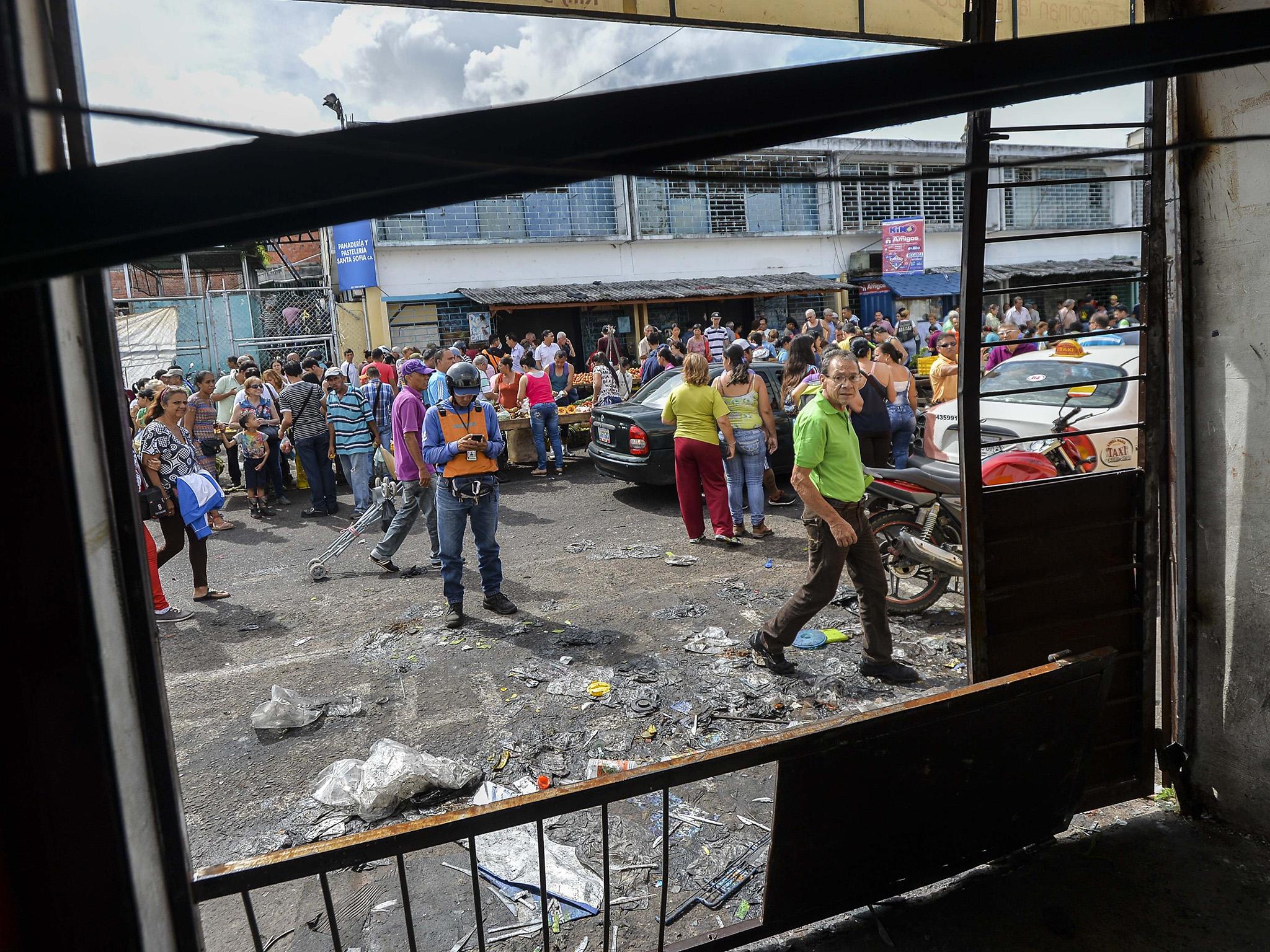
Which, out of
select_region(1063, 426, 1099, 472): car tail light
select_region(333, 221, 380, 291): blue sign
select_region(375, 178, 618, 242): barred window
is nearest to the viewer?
select_region(1063, 426, 1099, 472): car tail light

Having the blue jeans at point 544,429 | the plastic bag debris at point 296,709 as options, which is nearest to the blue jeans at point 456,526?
the plastic bag debris at point 296,709

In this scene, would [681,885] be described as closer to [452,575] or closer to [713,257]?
[452,575]

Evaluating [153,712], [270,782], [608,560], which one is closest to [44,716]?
[153,712]

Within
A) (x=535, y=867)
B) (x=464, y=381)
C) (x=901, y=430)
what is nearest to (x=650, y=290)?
(x=901, y=430)

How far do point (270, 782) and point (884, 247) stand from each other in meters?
21.9

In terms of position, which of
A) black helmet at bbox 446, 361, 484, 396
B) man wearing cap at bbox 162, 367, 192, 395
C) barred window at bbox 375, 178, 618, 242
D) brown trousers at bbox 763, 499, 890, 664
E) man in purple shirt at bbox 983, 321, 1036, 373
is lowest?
brown trousers at bbox 763, 499, 890, 664

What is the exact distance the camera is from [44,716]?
159 cm

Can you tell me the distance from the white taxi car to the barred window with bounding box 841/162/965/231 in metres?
21.3

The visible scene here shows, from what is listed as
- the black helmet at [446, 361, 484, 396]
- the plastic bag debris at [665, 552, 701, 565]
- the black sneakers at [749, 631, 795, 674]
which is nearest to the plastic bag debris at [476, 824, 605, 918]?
the black sneakers at [749, 631, 795, 674]

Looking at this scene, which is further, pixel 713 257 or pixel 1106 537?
pixel 713 257

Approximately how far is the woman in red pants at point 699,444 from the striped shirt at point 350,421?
3.75m

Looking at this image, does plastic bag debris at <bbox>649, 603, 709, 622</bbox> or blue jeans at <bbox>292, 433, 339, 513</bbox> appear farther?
blue jeans at <bbox>292, 433, 339, 513</bbox>

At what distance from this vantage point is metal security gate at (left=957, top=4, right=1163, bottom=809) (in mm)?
3383

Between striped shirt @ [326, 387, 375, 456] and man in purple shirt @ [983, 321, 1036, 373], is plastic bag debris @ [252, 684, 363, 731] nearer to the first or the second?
striped shirt @ [326, 387, 375, 456]
